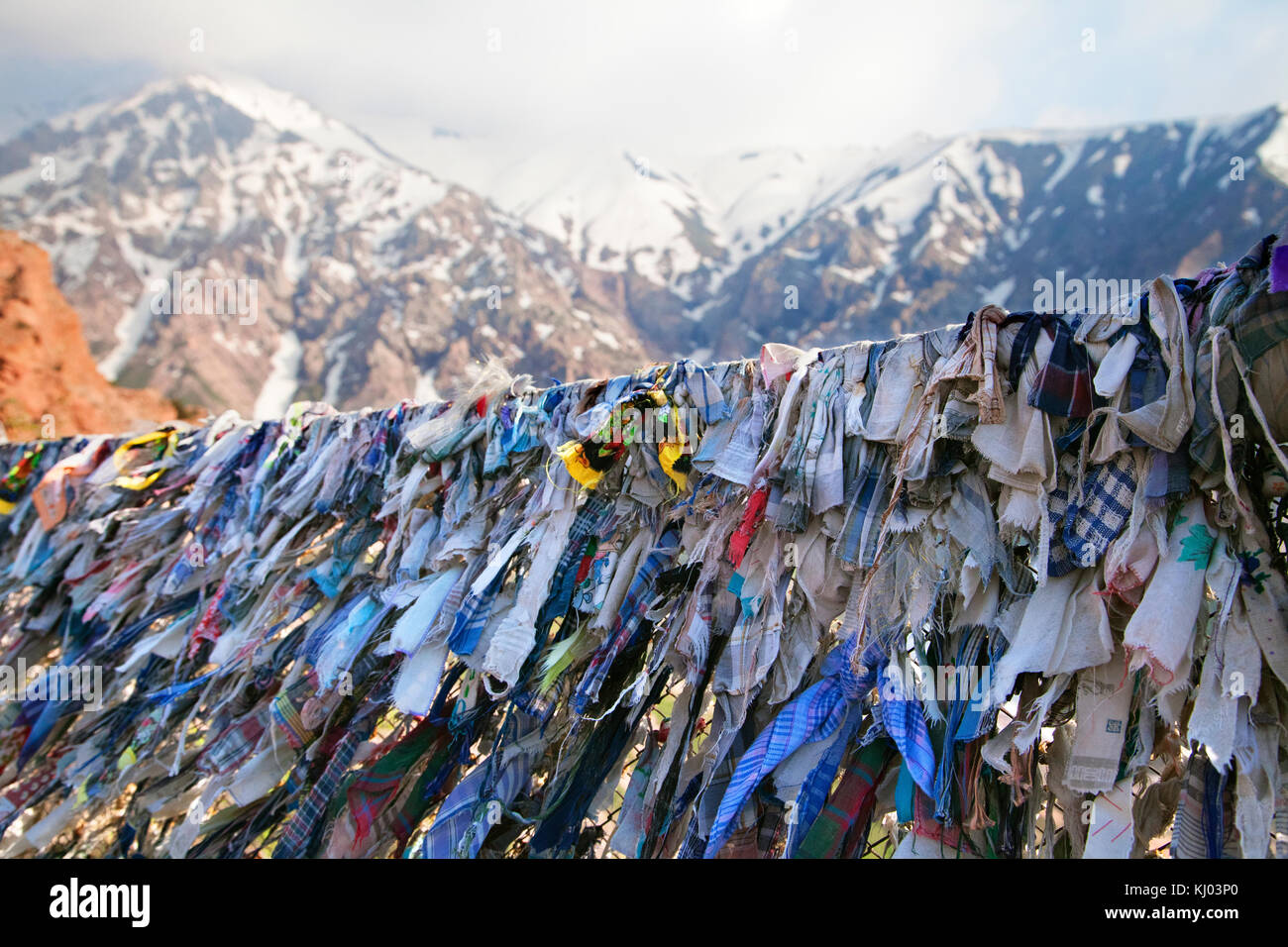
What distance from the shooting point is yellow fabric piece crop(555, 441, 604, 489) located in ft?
6.84

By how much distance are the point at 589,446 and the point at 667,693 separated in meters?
0.75

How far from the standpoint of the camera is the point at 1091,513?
4.70 ft

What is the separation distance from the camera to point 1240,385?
1.30m

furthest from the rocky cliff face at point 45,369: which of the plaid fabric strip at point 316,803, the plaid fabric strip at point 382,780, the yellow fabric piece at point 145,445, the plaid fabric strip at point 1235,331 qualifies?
the plaid fabric strip at point 1235,331

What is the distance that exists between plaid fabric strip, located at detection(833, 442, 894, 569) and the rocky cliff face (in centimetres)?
Answer: 1560

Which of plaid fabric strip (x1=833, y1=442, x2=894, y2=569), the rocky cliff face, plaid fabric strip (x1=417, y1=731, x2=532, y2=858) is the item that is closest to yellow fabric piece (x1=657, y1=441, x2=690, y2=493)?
plaid fabric strip (x1=833, y1=442, x2=894, y2=569)

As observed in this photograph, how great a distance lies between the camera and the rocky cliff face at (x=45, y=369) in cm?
1389

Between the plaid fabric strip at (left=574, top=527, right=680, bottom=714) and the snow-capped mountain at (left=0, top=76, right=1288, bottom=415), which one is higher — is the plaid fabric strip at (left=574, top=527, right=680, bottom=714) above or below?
below

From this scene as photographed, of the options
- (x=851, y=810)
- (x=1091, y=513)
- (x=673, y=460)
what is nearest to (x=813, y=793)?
(x=851, y=810)

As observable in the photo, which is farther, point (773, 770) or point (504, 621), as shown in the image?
point (504, 621)

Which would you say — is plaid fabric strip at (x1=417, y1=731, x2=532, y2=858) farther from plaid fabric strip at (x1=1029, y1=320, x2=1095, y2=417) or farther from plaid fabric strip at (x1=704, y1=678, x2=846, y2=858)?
plaid fabric strip at (x1=1029, y1=320, x2=1095, y2=417)

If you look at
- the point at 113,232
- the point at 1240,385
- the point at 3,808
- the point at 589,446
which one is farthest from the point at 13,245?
the point at 113,232

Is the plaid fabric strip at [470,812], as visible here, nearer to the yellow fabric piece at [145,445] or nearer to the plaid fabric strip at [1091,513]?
the plaid fabric strip at [1091,513]
